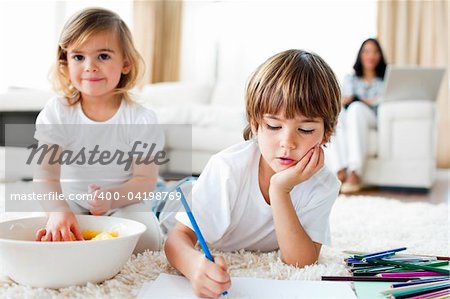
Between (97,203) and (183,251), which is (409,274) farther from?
(97,203)

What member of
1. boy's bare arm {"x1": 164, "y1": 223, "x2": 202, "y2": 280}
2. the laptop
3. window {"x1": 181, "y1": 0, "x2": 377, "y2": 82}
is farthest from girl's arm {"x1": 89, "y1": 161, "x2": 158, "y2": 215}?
window {"x1": 181, "y1": 0, "x2": 377, "y2": 82}

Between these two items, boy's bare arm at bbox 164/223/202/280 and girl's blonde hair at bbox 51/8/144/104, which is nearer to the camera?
boy's bare arm at bbox 164/223/202/280

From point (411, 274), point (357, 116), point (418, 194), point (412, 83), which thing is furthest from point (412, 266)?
point (412, 83)

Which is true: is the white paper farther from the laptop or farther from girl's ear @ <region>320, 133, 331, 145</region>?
the laptop

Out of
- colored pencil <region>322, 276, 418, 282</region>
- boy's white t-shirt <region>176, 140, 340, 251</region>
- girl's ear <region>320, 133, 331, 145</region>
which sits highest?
girl's ear <region>320, 133, 331, 145</region>

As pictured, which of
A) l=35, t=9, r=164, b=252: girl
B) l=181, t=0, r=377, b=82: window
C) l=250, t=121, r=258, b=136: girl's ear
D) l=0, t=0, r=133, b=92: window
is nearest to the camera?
l=250, t=121, r=258, b=136: girl's ear

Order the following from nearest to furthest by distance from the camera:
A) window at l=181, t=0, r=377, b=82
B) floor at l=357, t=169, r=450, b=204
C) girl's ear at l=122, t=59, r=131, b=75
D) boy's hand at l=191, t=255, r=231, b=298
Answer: boy's hand at l=191, t=255, r=231, b=298, girl's ear at l=122, t=59, r=131, b=75, floor at l=357, t=169, r=450, b=204, window at l=181, t=0, r=377, b=82

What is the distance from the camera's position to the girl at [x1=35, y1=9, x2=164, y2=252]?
1289 millimetres

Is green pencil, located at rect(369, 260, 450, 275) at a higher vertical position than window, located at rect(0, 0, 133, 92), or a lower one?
lower

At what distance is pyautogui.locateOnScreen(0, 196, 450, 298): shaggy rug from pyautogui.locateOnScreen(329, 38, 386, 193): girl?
571 mm

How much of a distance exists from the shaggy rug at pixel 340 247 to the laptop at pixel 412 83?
0.89m

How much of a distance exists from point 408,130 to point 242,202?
205 centimetres

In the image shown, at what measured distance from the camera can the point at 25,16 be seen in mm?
3748

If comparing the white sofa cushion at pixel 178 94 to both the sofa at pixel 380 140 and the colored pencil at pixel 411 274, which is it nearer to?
the sofa at pixel 380 140
